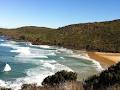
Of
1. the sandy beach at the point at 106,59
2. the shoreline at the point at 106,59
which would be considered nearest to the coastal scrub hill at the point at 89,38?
the shoreline at the point at 106,59

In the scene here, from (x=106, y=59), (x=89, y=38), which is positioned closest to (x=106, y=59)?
(x=106, y=59)

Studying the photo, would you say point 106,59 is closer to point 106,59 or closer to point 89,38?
point 106,59

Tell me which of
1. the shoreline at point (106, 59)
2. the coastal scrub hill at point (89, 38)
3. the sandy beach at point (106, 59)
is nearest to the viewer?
the shoreline at point (106, 59)

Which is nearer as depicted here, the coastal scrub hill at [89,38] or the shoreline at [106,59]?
the shoreline at [106,59]

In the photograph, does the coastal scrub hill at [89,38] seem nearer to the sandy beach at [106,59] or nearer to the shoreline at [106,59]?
the shoreline at [106,59]

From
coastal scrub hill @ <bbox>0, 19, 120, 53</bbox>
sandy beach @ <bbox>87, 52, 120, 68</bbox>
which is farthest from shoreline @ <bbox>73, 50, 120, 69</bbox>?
coastal scrub hill @ <bbox>0, 19, 120, 53</bbox>

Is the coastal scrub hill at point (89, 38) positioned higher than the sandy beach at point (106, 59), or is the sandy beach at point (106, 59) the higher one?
the coastal scrub hill at point (89, 38)

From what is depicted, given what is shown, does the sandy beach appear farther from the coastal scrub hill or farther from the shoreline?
the coastal scrub hill

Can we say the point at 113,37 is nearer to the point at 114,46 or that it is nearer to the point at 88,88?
the point at 114,46

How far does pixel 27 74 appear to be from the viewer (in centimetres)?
3189

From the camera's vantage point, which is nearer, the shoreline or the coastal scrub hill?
the shoreline

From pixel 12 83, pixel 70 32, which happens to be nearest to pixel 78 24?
pixel 70 32

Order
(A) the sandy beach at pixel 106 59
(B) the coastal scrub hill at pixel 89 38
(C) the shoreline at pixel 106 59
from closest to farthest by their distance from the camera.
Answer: (C) the shoreline at pixel 106 59
(A) the sandy beach at pixel 106 59
(B) the coastal scrub hill at pixel 89 38

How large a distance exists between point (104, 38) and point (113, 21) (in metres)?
31.4
